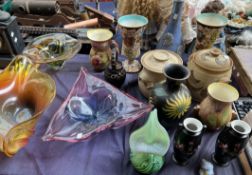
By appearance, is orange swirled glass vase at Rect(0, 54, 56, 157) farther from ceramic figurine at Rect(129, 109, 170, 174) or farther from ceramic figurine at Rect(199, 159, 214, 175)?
ceramic figurine at Rect(199, 159, 214, 175)

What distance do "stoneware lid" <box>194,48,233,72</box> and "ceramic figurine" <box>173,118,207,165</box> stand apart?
20 cm

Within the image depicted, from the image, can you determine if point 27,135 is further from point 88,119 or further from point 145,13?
point 145,13

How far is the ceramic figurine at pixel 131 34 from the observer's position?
79 centimetres

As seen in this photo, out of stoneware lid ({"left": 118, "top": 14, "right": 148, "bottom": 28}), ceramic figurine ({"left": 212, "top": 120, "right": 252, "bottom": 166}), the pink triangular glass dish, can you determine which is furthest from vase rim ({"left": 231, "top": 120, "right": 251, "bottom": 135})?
stoneware lid ({"left": 118, "top": 14, "right": 148, "bottom": 28})

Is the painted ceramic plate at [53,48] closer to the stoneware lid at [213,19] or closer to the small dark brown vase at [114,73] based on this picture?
the small dark brown vase at [114,73]

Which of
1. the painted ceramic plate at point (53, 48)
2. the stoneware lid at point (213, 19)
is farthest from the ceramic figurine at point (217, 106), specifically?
the painted ceramic plate at point (53, 48)

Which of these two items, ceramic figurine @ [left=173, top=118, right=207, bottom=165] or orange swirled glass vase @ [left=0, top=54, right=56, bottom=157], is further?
orange swirled glass vase @ [left=0, top=54, right=56, bottom=157]

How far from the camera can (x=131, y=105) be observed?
0.72 meters

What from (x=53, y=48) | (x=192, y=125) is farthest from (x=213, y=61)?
(x=53, y=48)

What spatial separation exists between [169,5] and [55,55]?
17.9 inches

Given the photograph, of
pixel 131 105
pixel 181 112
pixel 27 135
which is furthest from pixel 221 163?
pixel 27 135

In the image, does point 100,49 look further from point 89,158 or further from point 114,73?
point 89,158

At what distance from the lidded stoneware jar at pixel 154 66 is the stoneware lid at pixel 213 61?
6 cm

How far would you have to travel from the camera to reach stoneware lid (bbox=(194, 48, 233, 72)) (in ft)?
2.29
